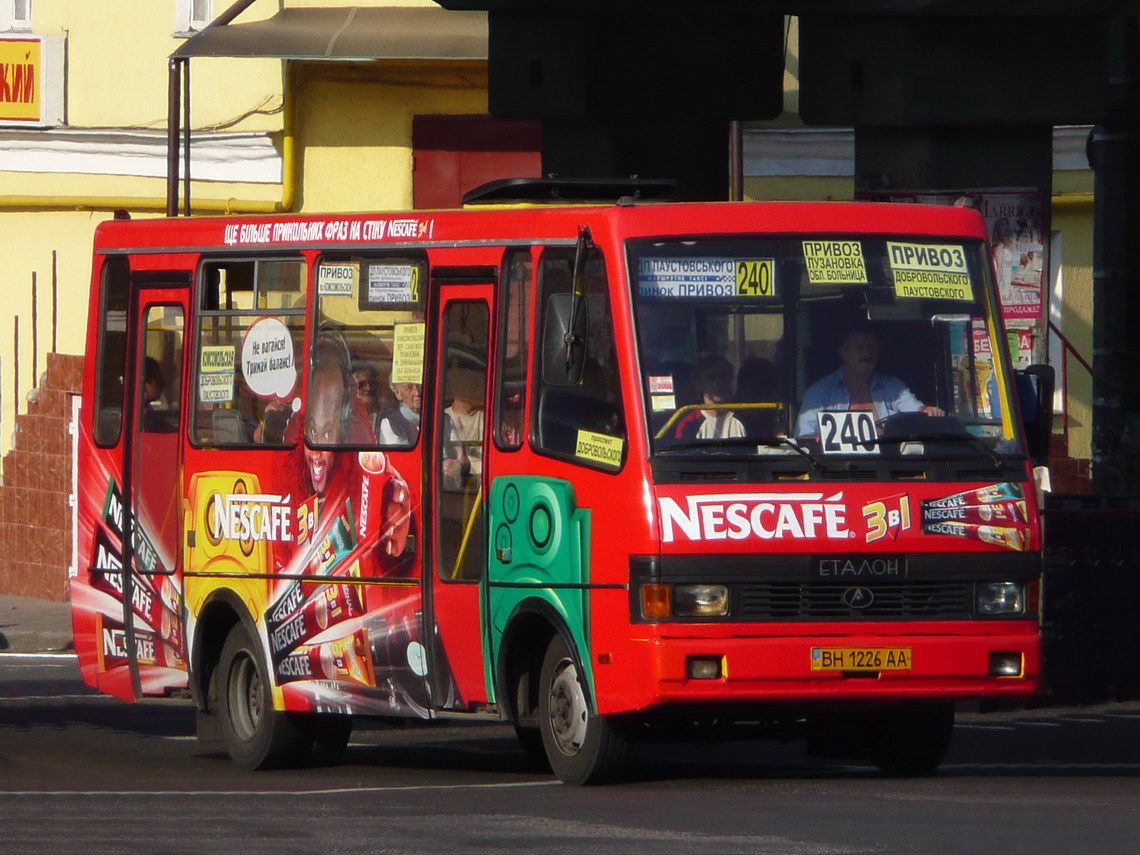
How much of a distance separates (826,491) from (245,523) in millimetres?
3494

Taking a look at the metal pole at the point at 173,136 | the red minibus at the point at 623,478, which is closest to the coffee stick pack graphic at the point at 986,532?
the red minibus at the point at 623,478

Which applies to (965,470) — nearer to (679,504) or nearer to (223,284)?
(679,504)

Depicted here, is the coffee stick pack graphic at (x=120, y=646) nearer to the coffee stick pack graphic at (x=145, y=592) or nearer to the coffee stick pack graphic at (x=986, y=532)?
the coffee stick pack graphic at (x=145, y=592)

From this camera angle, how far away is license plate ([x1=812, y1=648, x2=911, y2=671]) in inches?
426

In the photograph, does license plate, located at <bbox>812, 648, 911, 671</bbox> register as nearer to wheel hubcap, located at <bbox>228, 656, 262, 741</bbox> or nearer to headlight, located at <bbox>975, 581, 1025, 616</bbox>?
headlight, located at <bbox>975, 581, 1025, 616</bbox>

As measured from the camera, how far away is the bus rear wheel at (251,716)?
13.2m

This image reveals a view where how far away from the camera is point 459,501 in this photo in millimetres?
11969

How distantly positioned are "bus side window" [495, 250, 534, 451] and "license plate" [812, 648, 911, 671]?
169 cm

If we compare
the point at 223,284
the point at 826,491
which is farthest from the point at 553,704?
→ the point at 223,284

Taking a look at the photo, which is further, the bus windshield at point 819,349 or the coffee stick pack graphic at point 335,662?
the coffee stick pack graphic at point 335,662

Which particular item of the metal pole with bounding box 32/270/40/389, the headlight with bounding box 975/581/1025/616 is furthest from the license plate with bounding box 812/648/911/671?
the metal pole with bounding box 32/270/40/389

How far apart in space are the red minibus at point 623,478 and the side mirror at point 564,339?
1cm

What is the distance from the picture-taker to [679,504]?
10773 mm

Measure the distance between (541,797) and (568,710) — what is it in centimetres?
58
